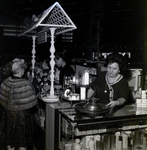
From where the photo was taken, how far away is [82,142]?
2.15 meters

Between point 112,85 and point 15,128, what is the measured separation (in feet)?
4.70

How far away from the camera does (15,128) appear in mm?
2889

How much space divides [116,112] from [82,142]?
0.46 metres

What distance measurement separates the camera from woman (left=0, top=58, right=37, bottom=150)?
2.81 m

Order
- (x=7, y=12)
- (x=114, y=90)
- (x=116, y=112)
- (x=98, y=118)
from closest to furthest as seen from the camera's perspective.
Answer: (x=98, y=118) < (x=116, y=112) < (x=114, y=90) < (x=7, y=12)

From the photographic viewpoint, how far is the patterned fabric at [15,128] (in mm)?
2873

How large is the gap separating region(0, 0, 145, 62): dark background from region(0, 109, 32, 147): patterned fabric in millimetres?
2874

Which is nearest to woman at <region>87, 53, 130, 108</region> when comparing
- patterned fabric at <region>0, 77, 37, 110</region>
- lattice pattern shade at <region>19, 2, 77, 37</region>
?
lattice pattern shade at <region>19, 2, 77, 37</region>

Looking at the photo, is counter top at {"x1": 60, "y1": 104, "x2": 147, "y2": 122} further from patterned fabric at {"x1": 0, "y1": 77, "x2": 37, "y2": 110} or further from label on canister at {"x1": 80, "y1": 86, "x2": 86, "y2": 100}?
patterned fabric at {"x1": 0, "y1": 77, "x2": 37, "y2": 110}

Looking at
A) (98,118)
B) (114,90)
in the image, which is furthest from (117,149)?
(114,90)

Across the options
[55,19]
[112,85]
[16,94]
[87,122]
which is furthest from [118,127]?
[55,19]

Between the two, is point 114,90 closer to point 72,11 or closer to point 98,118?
point 98,118

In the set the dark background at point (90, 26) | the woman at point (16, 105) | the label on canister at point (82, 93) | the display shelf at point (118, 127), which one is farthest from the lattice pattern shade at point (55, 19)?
the dark background at point (90, 26)

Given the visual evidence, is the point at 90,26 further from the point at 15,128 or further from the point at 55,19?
the point at 15,128
